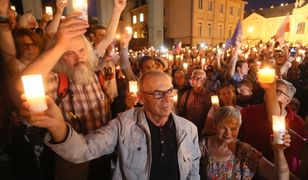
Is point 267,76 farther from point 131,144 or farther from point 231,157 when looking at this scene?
point 131,144

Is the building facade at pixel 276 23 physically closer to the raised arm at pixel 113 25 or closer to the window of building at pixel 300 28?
the window of building at pixel 300 28

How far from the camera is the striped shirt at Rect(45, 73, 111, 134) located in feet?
7.50

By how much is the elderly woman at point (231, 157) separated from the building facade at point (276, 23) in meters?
72.4

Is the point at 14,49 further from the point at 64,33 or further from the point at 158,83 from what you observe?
the point at 158,83

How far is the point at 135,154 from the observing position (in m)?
2.01

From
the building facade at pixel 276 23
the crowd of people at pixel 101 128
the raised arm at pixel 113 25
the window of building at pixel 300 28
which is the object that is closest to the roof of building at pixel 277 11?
the building facade at pixel 276 23

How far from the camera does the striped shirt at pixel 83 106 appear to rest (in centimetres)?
229

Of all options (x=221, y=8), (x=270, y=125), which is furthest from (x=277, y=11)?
(x=270, y=125)

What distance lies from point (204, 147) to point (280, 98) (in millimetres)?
1313

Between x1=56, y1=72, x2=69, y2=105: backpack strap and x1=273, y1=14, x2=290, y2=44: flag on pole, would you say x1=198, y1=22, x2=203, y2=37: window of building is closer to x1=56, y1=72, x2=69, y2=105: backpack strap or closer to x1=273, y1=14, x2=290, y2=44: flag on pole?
x1=273, y1=14, x2=290, y2=44: flag on pole

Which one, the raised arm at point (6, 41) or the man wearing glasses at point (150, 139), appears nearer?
the man wearing glasses at point (150, 139)

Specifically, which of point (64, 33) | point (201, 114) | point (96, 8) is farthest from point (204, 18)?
point (64, 33)

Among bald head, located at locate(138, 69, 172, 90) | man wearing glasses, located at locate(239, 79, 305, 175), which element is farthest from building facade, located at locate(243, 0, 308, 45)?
bald head, located at locate(138, 69, 172, 90)

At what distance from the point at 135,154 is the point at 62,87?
2.97 feet
